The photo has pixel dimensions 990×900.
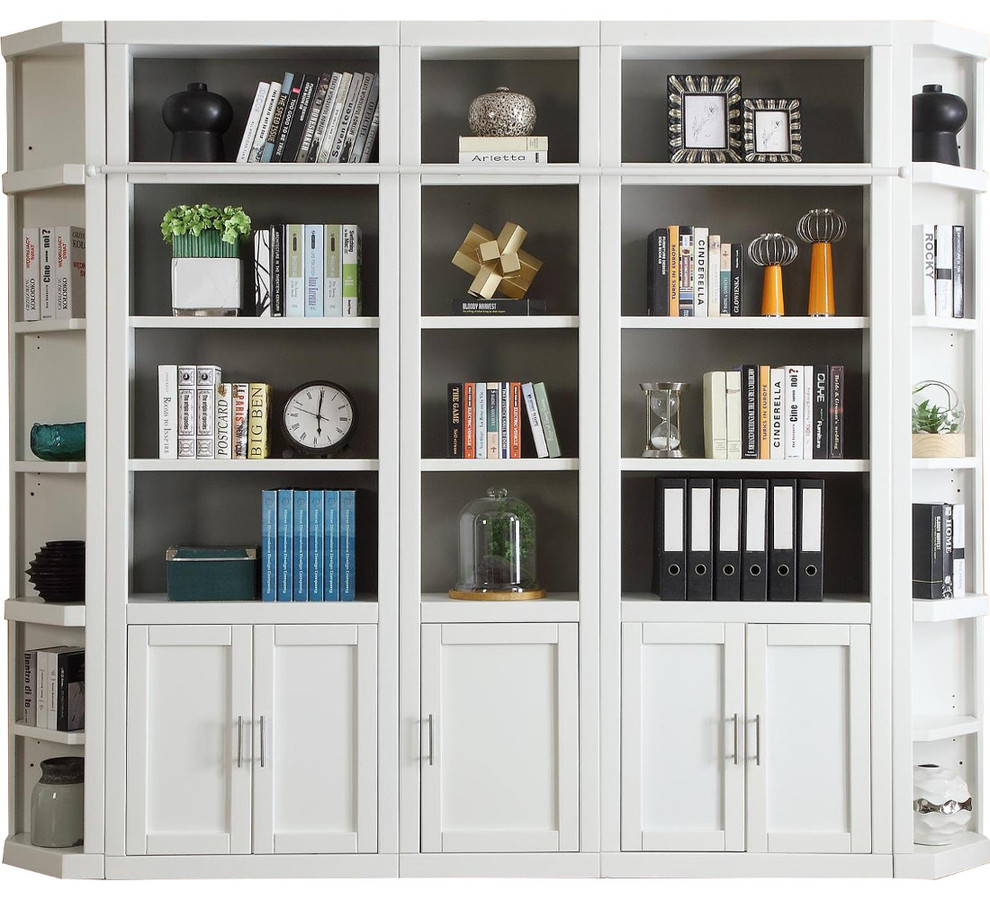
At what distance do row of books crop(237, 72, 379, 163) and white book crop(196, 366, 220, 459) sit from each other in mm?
682

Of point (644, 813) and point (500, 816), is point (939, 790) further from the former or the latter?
point (500, 816)

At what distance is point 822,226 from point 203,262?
6.33ft

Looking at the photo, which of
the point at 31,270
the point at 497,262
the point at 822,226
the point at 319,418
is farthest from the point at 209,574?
the point at 822,226

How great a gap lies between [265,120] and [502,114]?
73cm

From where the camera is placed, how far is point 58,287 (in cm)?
356

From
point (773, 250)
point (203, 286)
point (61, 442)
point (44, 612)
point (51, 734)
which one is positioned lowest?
point (51, 734)

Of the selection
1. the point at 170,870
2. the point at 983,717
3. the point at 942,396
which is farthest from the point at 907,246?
the point at 170,870

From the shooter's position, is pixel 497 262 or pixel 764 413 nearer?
pixel 764 413

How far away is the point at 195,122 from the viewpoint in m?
3.46

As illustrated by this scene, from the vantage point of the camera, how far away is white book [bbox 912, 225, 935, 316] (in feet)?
11.4

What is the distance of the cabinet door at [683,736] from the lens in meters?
A: 3.37

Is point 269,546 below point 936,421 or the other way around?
below

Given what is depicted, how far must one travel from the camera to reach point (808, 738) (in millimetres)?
3385

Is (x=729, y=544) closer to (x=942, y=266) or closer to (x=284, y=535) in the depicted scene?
(x=942, y=266)
